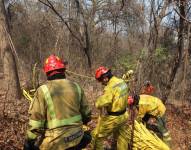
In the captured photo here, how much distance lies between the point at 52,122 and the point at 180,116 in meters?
10.6

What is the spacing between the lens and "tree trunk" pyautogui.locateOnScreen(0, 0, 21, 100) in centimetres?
1038

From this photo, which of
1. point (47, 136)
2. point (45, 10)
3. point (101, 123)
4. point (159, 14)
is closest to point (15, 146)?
point (101, 123)

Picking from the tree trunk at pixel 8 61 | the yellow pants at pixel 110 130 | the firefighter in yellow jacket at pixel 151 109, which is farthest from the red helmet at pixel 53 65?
the tree trunk at pixel 8 61

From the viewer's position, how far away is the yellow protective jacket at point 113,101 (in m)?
8.14

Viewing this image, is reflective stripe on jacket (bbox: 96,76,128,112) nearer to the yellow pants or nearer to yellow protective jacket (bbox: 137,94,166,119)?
the yellow pants

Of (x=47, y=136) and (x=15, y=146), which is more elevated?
(x=47, y=136)

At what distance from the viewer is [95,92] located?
1346cm

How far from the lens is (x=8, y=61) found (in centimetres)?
1064

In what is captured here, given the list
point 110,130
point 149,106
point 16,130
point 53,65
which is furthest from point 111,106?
point 53,65

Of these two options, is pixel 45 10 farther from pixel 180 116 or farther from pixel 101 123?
pixel 101 123

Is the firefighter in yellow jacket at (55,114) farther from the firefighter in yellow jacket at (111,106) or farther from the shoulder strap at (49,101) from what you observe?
the firefighter in yellow jacket at (111,106)

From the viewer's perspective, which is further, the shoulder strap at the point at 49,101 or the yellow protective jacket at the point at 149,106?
the yellow protective jacket at the point at 149,106

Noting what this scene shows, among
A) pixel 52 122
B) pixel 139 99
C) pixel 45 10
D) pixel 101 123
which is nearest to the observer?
pixel 52 122

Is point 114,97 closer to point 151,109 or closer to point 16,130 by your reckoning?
point 151,109
